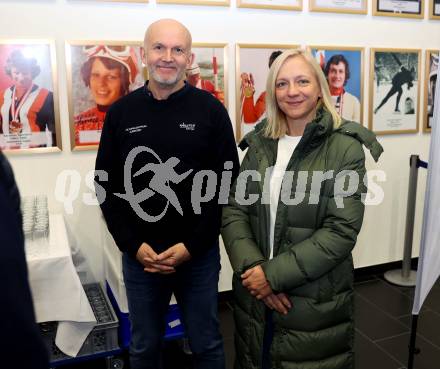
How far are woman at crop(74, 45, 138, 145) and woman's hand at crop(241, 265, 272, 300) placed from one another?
153 cm

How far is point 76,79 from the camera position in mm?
2727

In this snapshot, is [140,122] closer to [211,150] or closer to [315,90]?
[211,150]

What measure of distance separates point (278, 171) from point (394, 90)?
2249 millimetres

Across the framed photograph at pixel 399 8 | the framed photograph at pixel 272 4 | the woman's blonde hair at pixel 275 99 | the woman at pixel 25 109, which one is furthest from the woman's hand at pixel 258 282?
the framed photograph at pixel 399 8

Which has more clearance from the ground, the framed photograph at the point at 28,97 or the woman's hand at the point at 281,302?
the framed photograph at the point at 28,97

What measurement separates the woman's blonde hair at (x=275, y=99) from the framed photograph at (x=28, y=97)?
1.46 meters

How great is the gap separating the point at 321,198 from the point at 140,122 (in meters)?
0.74

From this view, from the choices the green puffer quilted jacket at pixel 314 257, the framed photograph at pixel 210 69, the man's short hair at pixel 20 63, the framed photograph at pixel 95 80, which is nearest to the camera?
the green puffer quilted jacket at pixel 314 257

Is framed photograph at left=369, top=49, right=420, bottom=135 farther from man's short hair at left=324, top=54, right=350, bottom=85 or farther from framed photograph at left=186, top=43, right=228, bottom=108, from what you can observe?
framed photograph at left=186, top=43, right=228, bottom=108

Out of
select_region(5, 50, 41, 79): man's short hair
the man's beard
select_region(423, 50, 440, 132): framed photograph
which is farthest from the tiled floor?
select_region(5, 50, 41, 79): man's short hair

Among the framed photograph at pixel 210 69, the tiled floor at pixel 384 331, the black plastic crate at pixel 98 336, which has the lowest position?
the tiled floor at pixel 384 331

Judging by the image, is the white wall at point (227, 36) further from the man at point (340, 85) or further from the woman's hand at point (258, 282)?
the woman's hand at point (258, 282)

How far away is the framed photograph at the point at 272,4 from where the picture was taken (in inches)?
118

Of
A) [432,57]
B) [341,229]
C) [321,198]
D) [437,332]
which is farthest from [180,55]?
[432,57]
